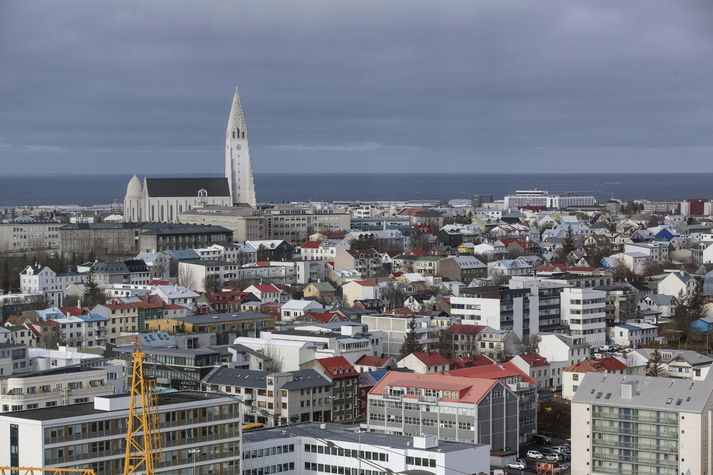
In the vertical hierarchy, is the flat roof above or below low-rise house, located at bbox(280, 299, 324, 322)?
above

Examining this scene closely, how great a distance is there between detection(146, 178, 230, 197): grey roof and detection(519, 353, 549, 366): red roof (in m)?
30.0

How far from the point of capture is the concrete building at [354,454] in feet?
45.3

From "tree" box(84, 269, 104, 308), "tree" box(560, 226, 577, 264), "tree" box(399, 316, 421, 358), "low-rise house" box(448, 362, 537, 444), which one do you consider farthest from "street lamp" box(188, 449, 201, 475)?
"tree" box(560, 226, 577, 264)

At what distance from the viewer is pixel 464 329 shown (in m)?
23.5

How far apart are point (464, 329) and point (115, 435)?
11.6m

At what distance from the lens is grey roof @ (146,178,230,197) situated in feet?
165

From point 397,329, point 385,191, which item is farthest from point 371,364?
point 385,191

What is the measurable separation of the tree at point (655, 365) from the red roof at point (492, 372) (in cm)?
189

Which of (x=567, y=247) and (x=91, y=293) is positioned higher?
(x=567, y=247)

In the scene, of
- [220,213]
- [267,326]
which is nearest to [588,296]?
[267,326]

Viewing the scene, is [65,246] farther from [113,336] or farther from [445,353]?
[445,353]

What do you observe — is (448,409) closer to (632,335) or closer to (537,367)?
(537,367)

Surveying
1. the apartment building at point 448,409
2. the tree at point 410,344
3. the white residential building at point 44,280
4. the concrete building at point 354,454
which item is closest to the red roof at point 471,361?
the tree at point 410,344

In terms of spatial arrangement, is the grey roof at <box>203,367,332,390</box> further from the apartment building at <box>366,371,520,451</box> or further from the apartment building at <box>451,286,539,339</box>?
the apartment building at <box>451,286,539,339</box>
